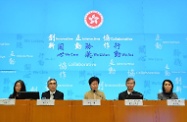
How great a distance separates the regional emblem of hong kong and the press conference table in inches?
93.5

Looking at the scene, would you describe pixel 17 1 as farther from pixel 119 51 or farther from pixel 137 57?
pixel 137 57

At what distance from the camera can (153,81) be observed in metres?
5.17

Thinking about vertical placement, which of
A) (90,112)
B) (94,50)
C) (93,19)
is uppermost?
(93,19)

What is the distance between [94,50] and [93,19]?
0.55 m

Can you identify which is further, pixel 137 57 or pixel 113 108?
pixel 137 57

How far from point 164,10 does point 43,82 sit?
2.47m

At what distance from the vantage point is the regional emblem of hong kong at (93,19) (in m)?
5.27

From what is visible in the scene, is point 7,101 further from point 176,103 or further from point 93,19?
point 93,19

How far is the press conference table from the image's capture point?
3105mm

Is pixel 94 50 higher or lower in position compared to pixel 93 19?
lower

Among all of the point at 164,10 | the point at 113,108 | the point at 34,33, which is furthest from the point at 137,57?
the point at 113,108

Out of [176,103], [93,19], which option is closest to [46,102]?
[176,103]

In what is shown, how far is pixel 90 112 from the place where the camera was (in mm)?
3131

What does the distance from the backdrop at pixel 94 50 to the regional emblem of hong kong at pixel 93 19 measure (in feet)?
0.06
